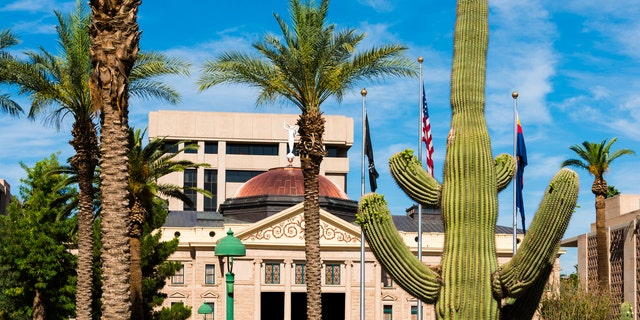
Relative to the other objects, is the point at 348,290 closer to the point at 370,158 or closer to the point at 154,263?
the point at 154,263

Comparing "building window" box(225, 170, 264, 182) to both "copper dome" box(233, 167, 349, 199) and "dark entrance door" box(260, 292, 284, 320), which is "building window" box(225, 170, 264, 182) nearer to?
"copper dome" box(233, 167, 349, 199)

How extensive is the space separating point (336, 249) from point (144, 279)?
81.3 feet

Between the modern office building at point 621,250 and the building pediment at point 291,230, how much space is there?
15.7 meters

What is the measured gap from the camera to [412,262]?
638 inches

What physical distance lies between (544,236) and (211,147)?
312ft

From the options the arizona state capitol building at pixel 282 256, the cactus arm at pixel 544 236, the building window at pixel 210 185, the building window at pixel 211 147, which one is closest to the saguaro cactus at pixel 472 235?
the cactus arm at pixel 544 236

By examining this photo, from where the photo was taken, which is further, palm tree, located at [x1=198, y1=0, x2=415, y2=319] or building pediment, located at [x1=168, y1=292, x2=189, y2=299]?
building pediment, located at [x1=168, y1=292, x2=189, y2=299]

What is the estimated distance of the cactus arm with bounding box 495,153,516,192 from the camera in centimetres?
1725

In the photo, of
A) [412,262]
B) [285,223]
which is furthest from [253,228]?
[412,262]

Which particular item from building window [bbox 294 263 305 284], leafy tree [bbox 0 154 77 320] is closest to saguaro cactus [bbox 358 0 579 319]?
leafy tree [bbox 0 154 77 320]

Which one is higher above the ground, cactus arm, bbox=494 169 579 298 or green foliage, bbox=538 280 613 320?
cactus arm, bbox=494 169 579 298

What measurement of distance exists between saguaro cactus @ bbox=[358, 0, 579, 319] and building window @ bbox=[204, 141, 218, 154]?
93577 millimetres

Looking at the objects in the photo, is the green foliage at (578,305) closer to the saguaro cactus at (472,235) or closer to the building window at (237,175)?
the saguaro cactus at (472,235)

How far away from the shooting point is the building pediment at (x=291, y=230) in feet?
227
